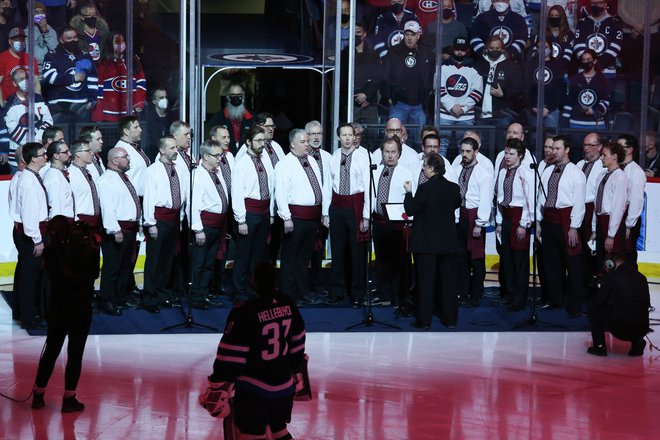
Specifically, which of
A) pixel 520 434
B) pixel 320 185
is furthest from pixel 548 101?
pixel 520 434

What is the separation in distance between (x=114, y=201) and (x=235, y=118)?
3532 mm

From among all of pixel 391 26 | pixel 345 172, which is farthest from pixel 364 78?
pixel 345 172

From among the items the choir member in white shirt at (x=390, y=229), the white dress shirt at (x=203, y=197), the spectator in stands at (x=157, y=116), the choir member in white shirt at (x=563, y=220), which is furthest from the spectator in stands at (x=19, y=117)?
the choir member in white shirt at (x=563, y=220)

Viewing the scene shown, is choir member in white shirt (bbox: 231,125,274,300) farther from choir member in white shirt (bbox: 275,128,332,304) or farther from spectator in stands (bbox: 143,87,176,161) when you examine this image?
spectator in stands (bbox: 143,87,176,161)

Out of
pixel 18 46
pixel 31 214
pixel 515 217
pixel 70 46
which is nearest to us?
pixel 31 214

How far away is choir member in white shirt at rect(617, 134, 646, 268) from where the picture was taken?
32.0ft

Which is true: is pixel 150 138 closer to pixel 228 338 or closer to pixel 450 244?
pixel 450 244

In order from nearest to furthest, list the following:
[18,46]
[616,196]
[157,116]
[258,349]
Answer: [258,349] → [616,196] → [18,46] → [157,116]

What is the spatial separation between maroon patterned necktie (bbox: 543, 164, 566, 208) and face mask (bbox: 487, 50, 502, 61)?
298cm

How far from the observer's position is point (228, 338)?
4.97m

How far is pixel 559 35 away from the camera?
40.3 feet

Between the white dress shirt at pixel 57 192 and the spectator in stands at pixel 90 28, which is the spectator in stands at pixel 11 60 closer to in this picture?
the spectator in stands at pixel 90 28

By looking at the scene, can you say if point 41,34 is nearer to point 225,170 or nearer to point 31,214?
point 225,170

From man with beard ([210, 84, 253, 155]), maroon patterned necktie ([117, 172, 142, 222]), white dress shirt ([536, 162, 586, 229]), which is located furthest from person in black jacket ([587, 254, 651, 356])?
man with beard ([210, 84, 253, 155])
